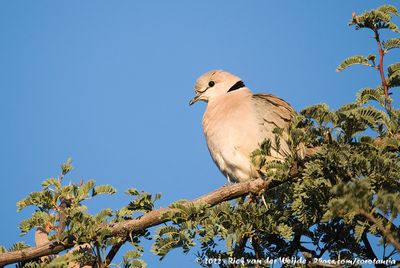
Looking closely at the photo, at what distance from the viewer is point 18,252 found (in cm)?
470

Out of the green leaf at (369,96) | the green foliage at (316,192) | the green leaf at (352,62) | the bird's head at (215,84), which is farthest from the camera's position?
the bird's head at (215,84)

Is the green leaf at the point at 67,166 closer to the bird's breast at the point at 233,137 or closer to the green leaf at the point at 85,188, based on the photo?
the green leaf at the point at 85,188

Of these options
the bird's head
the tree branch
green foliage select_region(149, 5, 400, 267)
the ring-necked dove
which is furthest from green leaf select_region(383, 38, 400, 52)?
the bird's head

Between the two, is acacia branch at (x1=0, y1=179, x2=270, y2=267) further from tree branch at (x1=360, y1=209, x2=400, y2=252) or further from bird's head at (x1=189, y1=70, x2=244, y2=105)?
bird's head at (x1=189, y1=70, x2=244, y2=105)

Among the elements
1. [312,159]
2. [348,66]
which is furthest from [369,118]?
[348,66]

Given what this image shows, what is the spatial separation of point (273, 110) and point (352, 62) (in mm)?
1897

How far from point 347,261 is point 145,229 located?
161cm

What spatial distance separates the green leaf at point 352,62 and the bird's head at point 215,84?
338 centimetres

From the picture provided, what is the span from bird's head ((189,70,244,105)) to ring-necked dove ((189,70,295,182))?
0.67 metres

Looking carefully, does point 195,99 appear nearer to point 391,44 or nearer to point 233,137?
point 233,137

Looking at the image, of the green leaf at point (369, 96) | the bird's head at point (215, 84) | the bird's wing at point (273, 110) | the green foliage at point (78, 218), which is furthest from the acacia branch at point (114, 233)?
the bird's head at point (215, 84)

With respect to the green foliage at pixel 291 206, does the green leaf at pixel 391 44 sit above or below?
above

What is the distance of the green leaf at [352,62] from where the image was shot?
17.2ft

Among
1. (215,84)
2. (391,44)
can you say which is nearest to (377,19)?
(391,44)
